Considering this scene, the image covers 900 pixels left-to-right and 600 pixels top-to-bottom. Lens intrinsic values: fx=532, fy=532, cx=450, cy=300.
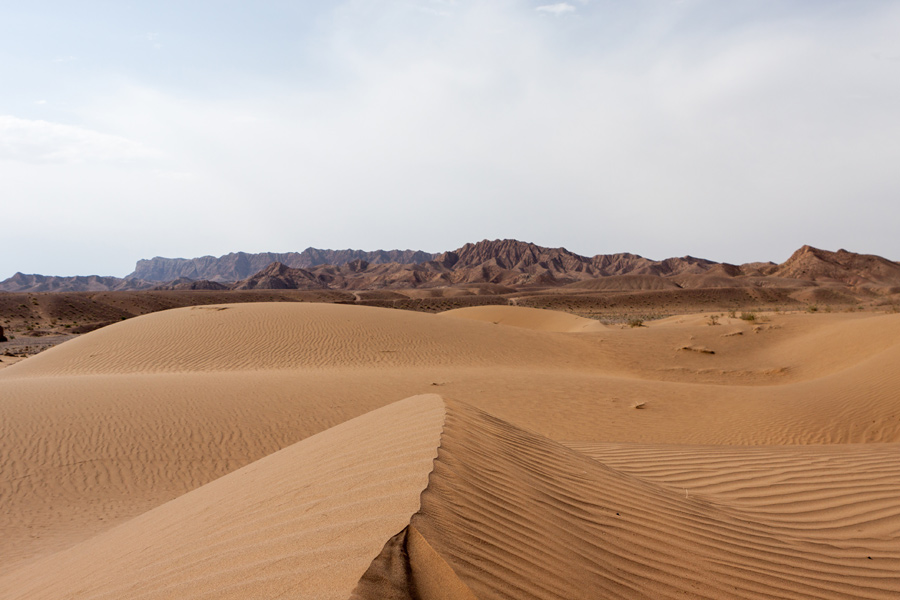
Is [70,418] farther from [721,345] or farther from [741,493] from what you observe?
[721,345]

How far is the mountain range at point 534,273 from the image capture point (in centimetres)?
8244

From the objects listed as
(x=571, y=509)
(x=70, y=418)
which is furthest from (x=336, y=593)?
(x=70, y=418)

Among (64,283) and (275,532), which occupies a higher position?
(64,283)

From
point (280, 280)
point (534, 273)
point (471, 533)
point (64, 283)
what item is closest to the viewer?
point (471, 533)

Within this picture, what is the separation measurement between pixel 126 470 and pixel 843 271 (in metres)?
98.8

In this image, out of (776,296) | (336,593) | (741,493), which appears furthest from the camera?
(776,296)

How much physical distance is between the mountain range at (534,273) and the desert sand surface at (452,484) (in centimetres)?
7694

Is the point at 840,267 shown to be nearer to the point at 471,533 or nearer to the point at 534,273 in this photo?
the point at 534,273

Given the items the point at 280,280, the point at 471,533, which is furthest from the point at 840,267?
the point at 471,533

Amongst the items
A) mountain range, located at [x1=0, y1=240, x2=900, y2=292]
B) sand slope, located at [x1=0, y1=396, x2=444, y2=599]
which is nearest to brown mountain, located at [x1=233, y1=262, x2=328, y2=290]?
mountain range, located at [x1=0, y1=240, x2=900, y2=292]

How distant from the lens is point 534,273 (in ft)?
431

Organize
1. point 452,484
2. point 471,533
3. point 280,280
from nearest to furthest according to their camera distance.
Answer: point 471,533
point 452,484
point 280,280

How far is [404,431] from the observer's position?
4363mm

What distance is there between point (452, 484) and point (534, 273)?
130 metres
